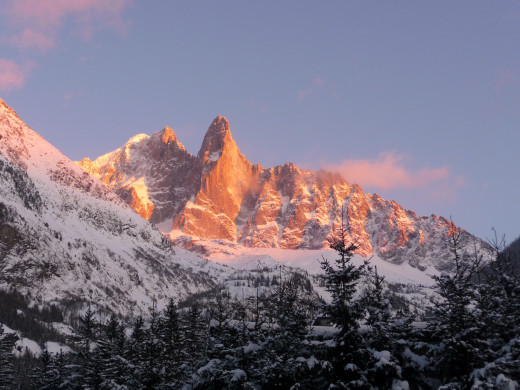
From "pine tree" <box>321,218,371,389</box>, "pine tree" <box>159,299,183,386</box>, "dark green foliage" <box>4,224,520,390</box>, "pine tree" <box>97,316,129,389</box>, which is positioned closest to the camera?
"dark green foliage" <box>4,224,520,390</box>

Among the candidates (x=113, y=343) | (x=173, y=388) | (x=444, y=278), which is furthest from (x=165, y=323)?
(x=444, y=278)

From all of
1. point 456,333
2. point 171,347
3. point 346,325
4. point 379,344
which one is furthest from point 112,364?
point 456,333

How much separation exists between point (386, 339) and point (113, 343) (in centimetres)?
3556

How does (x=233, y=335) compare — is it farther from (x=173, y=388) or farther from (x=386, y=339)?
(x=386, y=339)

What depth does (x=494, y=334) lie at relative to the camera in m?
34.7

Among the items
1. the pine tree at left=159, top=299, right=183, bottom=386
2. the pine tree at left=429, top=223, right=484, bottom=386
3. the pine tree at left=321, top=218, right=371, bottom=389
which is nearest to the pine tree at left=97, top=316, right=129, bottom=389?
the pine tree at left=159, top=299, right=183, bottom=386

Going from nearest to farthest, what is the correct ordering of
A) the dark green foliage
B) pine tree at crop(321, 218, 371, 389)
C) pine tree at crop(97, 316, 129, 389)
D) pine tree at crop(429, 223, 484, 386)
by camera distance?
the dark green foliage → pine tree at crop(429, 223, 484, 386) → pine tree at crop(321, 218, 371, 389) → pine tree at crop(97, 316, 129, 389)

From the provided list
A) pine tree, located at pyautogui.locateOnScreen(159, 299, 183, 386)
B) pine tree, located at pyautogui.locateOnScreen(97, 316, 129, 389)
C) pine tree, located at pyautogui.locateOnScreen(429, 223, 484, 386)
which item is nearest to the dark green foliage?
pine tree, located at pyautogui.locateOnScreen(429, 223, 484, 386)

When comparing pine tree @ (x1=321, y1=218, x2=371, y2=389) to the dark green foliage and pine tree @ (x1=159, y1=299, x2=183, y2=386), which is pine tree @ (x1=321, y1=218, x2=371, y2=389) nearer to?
the dark green foliage

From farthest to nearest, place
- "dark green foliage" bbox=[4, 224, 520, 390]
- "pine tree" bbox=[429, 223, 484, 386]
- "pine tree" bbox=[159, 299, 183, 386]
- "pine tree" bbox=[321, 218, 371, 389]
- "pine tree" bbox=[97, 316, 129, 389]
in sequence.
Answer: "pine tree" bbox=[159, 299, 183, 386]
"pine tree" bbox=[97, 316, 129, 389]
"pine tree" bbox=[321, 218, 371, 389]
"pine tree" bbox=[429, 223, 484, 386]
"dark green foliage" bbox=[4, 224, 520, 390]

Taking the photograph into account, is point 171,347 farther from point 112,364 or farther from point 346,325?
point 346,325

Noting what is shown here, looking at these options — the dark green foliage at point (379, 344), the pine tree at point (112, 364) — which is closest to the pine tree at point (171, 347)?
the pine tree at point (112, 364)

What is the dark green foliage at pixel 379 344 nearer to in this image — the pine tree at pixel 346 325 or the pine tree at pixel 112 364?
the pine tree at pixel 346 325

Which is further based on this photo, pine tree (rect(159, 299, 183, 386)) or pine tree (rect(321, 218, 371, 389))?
pine tree (rect(159, 299, 183, 386))
